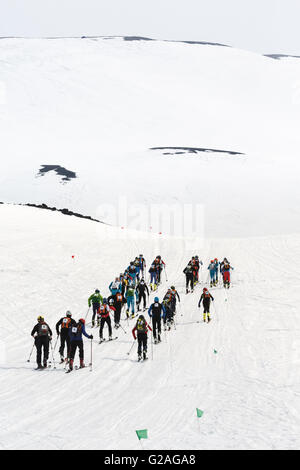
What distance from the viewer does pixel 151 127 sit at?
117688 millimetres

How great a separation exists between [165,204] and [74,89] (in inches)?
3145

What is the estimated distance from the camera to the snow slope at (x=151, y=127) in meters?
65.1

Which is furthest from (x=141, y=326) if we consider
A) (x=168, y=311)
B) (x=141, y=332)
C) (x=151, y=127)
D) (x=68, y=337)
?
(x=151, y=127)

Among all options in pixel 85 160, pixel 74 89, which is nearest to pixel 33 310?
pixel 85 160

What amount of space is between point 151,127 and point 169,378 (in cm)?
11054

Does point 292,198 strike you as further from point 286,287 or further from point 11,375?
point 11,375

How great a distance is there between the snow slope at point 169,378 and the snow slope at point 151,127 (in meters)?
32.1

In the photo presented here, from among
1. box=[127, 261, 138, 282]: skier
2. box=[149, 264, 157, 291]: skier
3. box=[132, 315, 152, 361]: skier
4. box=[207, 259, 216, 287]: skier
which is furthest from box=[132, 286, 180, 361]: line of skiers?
box=[207, 259, 216, 287]: skier

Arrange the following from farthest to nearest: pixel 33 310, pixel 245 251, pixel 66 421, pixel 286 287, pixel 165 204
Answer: pixel 165 204 → pixel 245 251 → pixel 286 287 → pixel 33 310 → pixel 66 421

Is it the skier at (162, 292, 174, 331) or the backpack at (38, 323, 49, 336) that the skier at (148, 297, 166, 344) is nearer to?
the skier at (162, 292, 174, 331)

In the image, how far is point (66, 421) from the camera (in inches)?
357

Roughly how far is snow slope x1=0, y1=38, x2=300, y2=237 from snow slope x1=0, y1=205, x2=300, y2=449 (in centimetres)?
3207

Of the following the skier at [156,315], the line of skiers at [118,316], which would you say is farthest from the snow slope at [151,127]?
the skier at [156,315]
